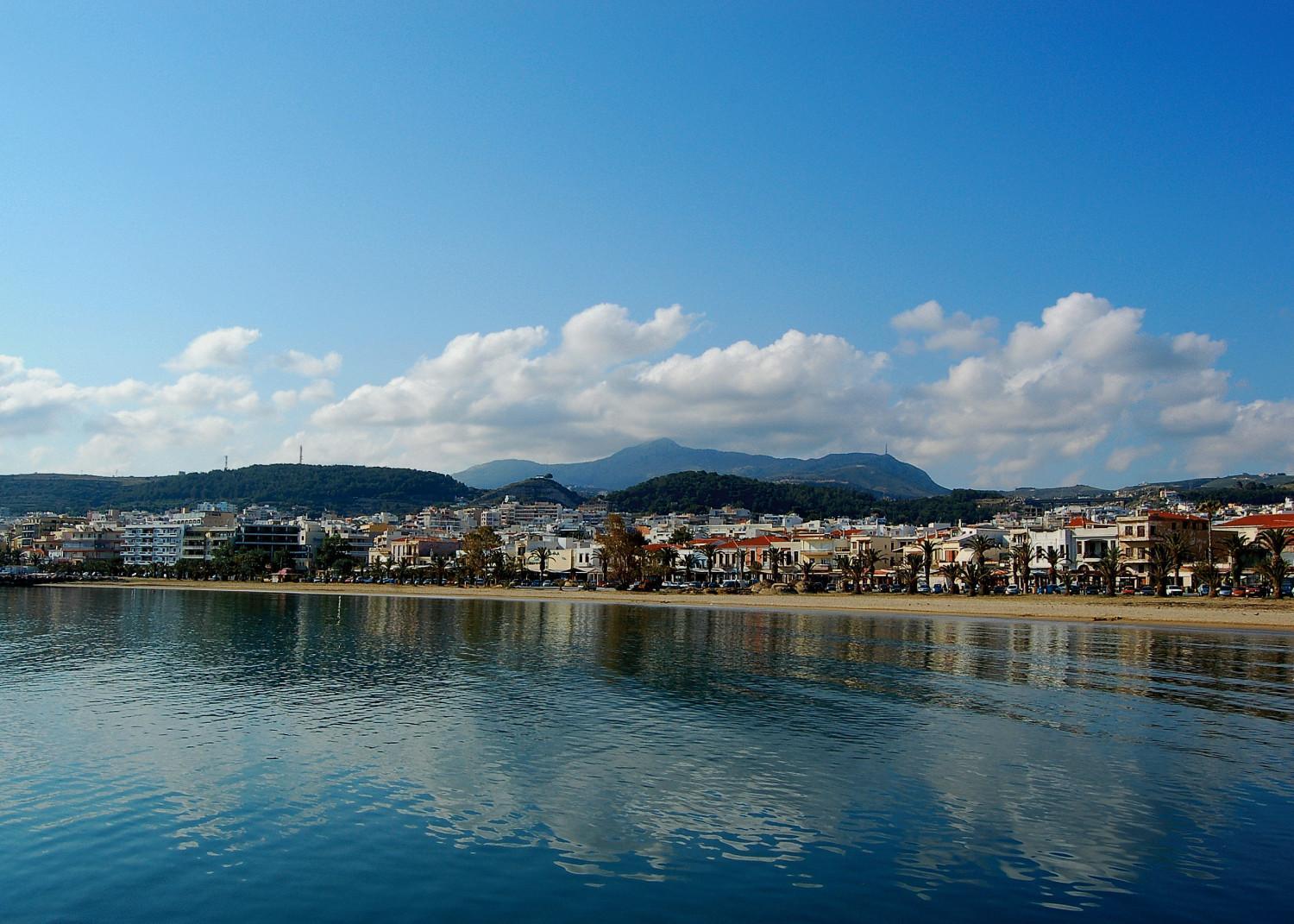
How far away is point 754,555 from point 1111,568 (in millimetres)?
50755

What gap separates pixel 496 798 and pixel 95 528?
198m

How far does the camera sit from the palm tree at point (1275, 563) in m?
71.5

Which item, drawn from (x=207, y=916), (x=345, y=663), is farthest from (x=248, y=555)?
(x=207, y=916)

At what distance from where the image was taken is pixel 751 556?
422 ft

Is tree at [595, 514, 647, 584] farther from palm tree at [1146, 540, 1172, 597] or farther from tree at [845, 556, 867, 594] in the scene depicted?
palm tree at [1146, 540, 1172, 597]

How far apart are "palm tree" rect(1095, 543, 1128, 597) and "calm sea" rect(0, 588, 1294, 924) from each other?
47470 millimetres

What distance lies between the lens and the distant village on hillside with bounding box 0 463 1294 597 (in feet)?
294

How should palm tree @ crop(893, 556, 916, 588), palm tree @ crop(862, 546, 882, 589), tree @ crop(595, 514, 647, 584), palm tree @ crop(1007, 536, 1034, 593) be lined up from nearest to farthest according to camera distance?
palm tree @ crop(1007, 536, 1034, 593)
palm tree @ crop(893, 556, 916, 588)
palm tree @ crop(862, 546, 882, 589)
tree @ crop(595, 514, 647, 584)

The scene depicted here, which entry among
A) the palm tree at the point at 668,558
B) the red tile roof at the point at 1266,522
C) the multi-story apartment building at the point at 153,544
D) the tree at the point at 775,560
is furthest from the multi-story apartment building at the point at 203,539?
the red tile roof at the point at 1266,522

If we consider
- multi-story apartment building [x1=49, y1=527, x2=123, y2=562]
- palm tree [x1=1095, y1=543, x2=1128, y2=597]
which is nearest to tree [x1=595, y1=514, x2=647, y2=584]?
palm tree [x1=1095, y1=543, x2=1128, y2=597]

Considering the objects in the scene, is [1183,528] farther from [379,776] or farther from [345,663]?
[379,776]

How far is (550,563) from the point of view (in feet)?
463

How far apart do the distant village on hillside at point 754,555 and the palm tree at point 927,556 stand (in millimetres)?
333

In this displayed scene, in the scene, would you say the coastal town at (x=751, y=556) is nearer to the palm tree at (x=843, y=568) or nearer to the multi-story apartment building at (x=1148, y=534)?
the multi-story apartment building at (x=1148, y=534)
